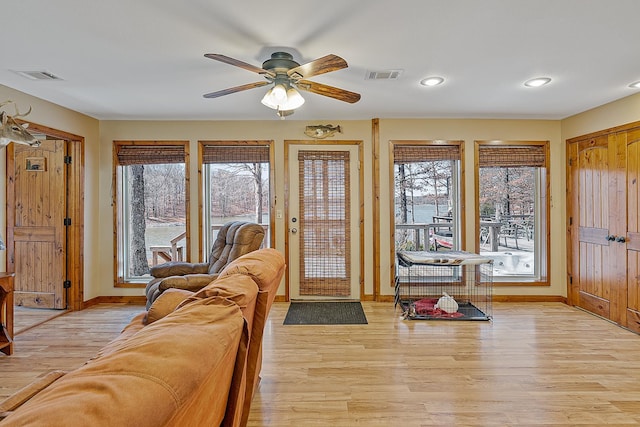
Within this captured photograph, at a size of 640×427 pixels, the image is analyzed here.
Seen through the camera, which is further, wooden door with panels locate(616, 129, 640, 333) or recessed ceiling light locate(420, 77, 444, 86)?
wooden door with panels locate(616, 129, 640, 333)

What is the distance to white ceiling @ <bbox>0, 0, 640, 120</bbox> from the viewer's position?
77.5 inches

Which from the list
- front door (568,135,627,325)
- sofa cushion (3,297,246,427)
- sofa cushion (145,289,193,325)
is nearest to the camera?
sofa cushion (3,297,246,427)

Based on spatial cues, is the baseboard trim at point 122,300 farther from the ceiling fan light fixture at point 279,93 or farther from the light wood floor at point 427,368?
the ceiling fan light fixture at point 279,93

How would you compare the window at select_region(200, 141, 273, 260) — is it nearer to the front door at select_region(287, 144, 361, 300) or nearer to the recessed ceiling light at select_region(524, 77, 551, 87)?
the front door at select_region(287, 144, 361, 300)

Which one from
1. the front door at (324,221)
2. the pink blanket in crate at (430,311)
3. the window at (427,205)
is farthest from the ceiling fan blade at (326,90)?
the pink blanket in crate at (430,311)

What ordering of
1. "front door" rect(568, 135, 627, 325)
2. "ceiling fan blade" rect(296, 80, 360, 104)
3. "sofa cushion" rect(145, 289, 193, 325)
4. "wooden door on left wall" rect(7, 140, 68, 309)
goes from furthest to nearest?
"wooden door on left wall" rect(7, 140, 68, 309)
"front door" rect(568, 135, 627, 325)
"ceiling fan blade" rect(296, 80, 360, 104)
"sofa cushion" rect(145, 289, 193, 325)

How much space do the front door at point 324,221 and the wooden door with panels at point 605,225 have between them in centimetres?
266

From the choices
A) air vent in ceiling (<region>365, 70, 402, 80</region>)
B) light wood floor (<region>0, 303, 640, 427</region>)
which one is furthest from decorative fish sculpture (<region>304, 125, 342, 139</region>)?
light wood floor (<region>0, 303, 640, 427</region>)

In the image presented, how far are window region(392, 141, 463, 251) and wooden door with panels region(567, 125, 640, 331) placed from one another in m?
1.37

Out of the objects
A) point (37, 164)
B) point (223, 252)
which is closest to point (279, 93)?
point (223, 252)

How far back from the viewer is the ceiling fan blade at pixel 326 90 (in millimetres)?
2537

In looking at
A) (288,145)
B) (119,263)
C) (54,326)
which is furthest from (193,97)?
(54,326)

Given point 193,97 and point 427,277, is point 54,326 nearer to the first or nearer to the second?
point 193,97

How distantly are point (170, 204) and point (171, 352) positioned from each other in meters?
4.19
